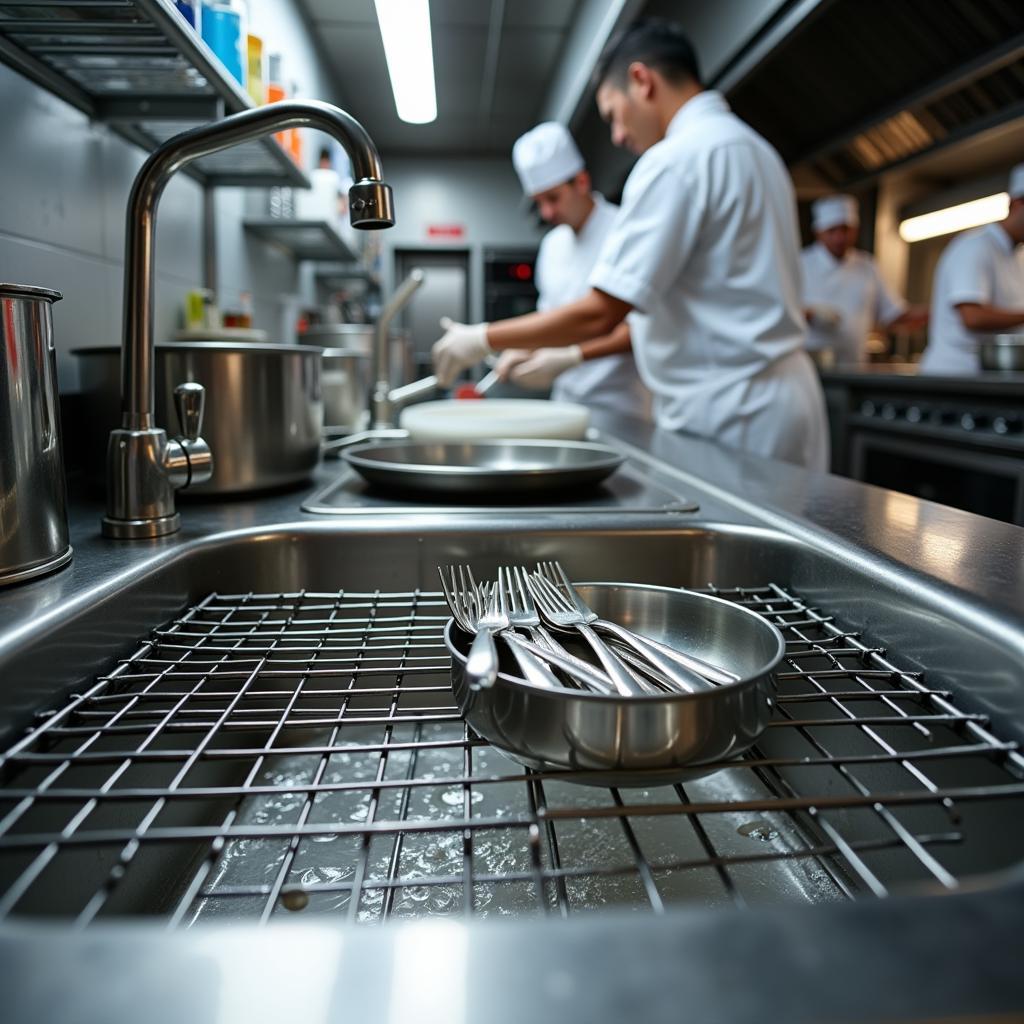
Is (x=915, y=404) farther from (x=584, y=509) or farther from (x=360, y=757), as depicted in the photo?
(x=360, y=757)

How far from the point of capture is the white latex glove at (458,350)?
207 centimetres

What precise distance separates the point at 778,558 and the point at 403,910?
45 centimetres

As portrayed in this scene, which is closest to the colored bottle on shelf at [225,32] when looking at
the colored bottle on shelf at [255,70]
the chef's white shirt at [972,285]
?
the colored bottle on shelf at [255,70]

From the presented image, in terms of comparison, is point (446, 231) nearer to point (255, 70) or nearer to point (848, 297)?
point (848, 297)

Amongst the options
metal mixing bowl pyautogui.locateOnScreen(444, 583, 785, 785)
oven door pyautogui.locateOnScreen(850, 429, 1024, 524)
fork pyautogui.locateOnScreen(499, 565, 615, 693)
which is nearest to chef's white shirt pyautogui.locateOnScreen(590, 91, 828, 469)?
oven door pyautogui.locateOnScreen(850, 429, 1024, 524)

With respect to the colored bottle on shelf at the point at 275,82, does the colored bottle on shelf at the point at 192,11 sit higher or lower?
lower

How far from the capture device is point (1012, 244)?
3.85 meters

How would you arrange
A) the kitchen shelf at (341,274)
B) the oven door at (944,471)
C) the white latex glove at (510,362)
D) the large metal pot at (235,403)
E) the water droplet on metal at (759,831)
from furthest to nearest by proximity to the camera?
1. the kitchen shelf at (341,274)
2. the oven door at (944,471)
3. the white latex glove at (510,362)
4. the large metal pot at (235,403)
5. the water droplet on metal at (759,831)

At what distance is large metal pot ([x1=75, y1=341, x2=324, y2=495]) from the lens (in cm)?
90

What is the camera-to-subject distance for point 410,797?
0.57m

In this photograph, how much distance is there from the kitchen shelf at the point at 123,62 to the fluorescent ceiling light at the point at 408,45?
392 millimetres

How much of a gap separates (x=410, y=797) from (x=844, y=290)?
16.8 feet

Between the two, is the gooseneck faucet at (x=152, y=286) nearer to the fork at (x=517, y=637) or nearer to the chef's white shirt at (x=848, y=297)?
the fork at (x=517, y=637)

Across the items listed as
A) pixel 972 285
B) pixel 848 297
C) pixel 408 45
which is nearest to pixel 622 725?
pixel 408 45
